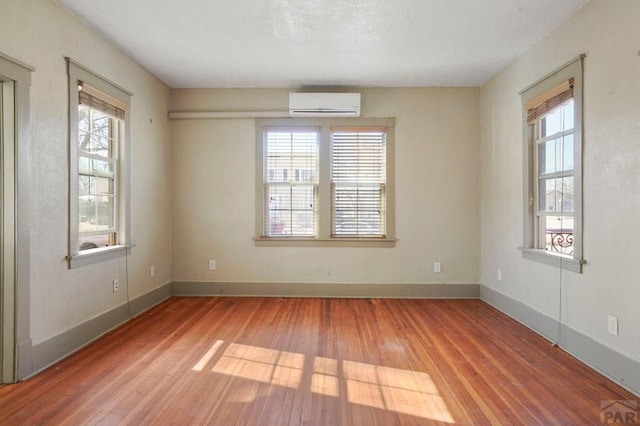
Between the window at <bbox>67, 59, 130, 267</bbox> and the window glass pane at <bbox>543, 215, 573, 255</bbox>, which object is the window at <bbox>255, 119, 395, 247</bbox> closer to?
the window at <bbox>67, 59, 130, 267</bbox>

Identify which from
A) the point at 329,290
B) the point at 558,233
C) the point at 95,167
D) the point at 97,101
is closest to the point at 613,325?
the point at 558,233

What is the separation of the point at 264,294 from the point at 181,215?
1535 mm

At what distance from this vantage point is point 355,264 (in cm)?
463

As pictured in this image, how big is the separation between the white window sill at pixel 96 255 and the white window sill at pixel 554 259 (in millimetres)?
4053

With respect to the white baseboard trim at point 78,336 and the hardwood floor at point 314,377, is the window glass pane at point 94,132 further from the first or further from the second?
the hardwood floor at point 314,377

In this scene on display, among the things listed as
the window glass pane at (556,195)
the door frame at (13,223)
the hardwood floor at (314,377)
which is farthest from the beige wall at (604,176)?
the door frame at (13,223)

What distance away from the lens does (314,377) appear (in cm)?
243

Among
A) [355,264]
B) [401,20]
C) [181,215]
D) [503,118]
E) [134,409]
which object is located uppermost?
[401,20]

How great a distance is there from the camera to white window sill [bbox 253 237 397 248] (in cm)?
460

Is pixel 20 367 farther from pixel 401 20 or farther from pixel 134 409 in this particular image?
pixel 401 20

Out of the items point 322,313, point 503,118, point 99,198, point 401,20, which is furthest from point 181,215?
point 503,118

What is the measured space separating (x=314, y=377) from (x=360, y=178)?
281 centimetres

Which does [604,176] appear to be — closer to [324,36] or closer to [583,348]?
[583,348]

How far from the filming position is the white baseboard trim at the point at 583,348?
2.28m
